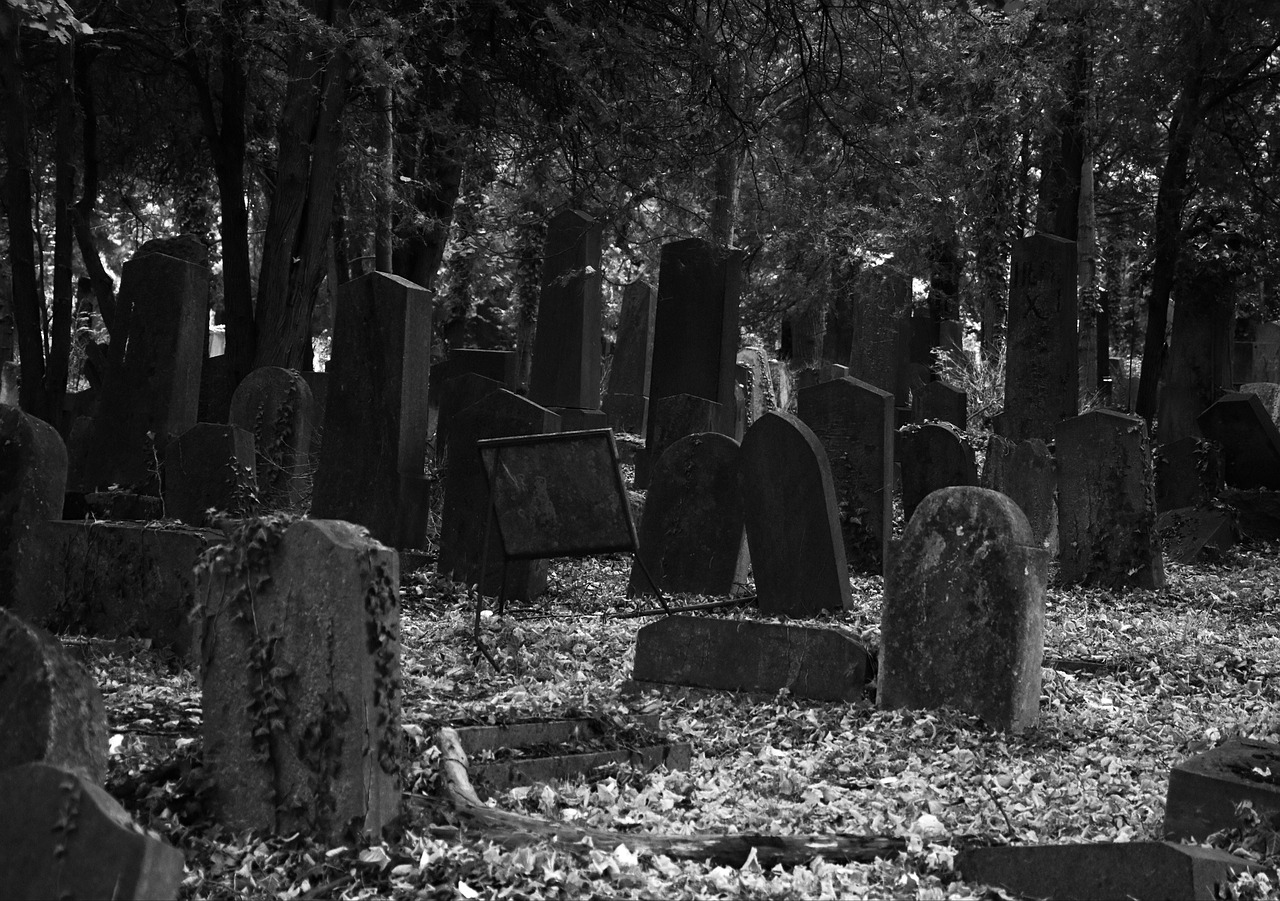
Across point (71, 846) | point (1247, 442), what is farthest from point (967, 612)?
point (1247, 442)

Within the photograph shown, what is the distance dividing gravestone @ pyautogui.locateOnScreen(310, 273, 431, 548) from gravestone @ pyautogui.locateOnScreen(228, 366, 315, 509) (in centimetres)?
76

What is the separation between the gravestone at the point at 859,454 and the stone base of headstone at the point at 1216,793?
19.4ft

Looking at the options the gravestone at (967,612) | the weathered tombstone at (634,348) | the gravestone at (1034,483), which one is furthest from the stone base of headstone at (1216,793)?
the weathered tombstone at (634,348)

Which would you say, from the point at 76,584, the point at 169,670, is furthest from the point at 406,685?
the point at 76,584

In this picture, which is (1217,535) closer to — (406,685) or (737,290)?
(737,290)

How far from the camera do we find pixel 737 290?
547 inches

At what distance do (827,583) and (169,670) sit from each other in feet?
13.1

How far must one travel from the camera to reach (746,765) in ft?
18.4

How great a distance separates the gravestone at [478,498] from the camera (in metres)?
9.56

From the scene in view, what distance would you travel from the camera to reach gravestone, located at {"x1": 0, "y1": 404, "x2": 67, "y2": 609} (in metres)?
7.43

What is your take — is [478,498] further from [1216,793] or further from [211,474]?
[1216,793]

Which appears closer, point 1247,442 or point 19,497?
point 19,497

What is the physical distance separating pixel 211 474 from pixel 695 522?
3.41 meters

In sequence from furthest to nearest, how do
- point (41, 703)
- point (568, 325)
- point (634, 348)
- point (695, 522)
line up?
point (634, 348) → point (568, 325) → point (695, 522) → point (41, 703)
